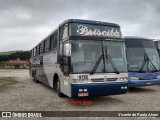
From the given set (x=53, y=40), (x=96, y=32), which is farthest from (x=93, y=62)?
(x=53, y=40)

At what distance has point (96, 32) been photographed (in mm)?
9375

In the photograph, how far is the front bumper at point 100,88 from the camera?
8508 millimetres

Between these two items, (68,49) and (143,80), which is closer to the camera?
(68,49)

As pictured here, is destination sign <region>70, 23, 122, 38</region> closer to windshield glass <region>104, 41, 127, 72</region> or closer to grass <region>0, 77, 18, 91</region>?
windshield glass <region>104, 41, 127, 72</region>

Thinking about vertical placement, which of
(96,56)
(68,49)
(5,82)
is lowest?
(5,82)

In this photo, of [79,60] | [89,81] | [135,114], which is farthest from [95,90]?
[135,114]

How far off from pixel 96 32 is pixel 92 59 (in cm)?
116

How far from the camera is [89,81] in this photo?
8641mm

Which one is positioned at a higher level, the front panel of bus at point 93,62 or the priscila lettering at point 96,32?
the priscila lettering at point 96,32

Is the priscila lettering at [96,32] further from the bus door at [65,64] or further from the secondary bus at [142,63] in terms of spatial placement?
the secondary bus at [142,63]

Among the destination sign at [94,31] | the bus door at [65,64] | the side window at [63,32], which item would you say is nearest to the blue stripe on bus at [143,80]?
the destination sign at [94,31]

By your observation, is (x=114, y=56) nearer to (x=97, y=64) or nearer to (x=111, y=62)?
(x=111, y=62)

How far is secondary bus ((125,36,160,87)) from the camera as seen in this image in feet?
40.3

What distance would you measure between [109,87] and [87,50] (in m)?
1.57
